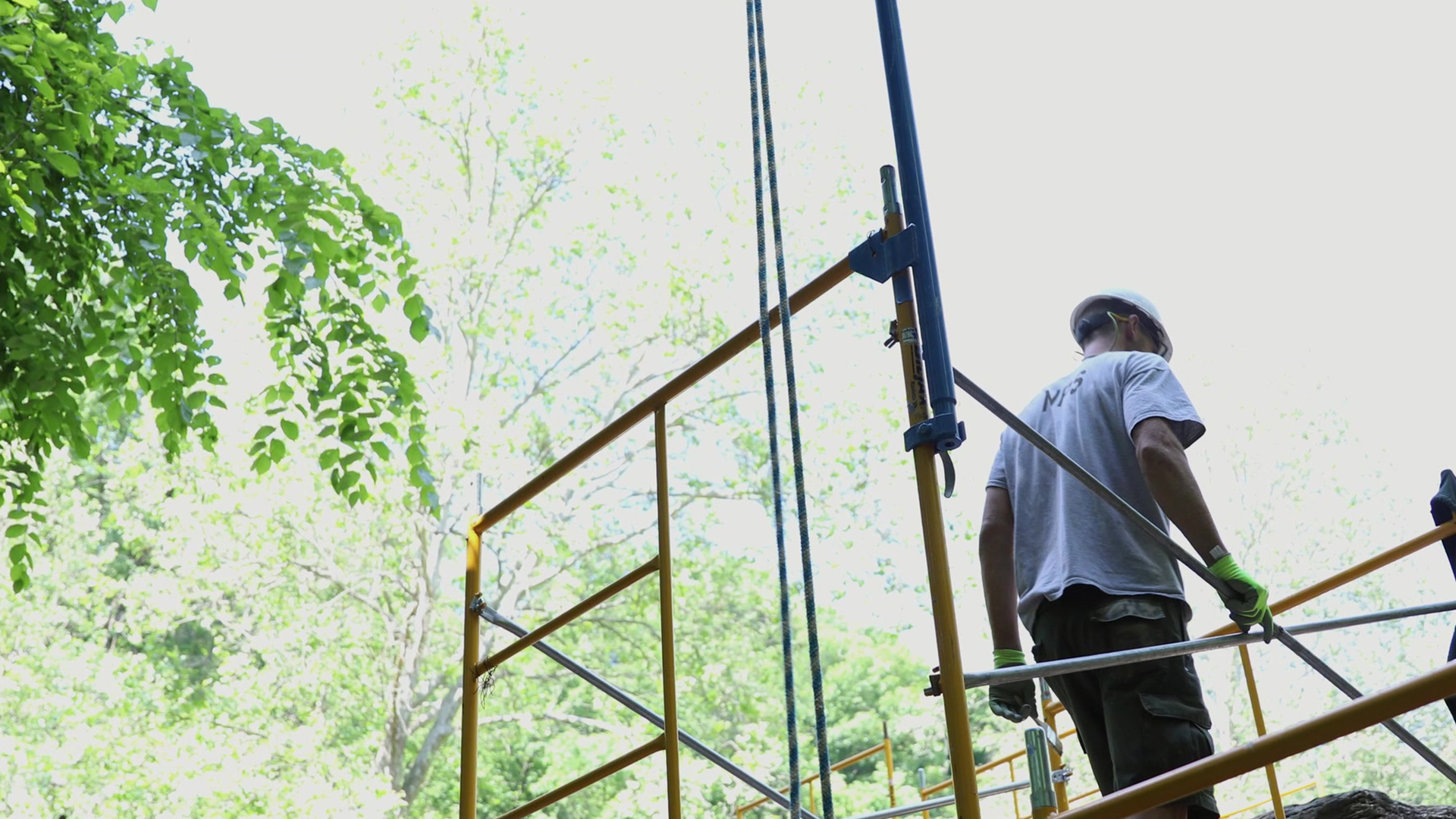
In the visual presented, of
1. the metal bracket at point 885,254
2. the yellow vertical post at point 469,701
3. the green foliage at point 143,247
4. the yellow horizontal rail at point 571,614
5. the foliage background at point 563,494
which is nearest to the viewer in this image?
the metal bracket at point 885,254

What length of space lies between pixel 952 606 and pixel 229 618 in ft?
38.1

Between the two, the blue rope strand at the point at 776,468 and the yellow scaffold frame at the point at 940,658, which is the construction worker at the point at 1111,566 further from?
the blue rope strand at the point at 776,468

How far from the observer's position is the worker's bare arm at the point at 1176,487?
1766mm

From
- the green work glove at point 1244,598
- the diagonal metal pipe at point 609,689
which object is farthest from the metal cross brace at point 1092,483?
the diagonal metal pipe at point 609,689

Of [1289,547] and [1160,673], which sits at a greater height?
[1289,547]

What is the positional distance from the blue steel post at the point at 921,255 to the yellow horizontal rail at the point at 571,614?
72 cm

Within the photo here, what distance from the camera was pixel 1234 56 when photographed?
23.3 metres

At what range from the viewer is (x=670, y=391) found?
219 centimetres

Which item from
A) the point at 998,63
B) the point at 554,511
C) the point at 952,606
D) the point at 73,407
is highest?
the point at 998,63

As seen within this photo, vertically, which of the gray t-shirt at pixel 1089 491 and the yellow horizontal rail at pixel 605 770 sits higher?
the gray t-shirt at pixel 1089 491

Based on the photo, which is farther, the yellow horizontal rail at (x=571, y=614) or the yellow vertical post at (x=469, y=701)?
the yellow vertical post at (x=469, y=701)

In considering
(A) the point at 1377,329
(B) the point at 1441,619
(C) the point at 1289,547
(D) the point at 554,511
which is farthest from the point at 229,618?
(A) the point at 1377,329

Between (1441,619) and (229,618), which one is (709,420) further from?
(1441,619)

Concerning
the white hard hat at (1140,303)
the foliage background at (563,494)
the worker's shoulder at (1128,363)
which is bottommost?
the worker's shoulder at (1128,363)
